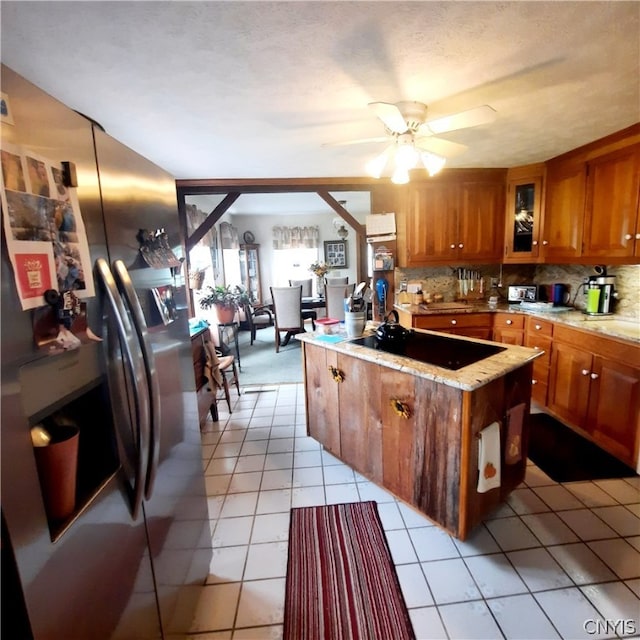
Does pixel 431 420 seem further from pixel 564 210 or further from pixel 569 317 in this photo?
pixel 564 210

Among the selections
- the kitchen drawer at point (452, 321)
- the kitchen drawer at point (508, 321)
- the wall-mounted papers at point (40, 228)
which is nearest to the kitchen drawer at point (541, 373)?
the kitchen drawer at point (508, 321)

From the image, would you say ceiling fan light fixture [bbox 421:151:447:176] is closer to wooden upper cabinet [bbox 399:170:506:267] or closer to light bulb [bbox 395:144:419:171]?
light bulb [bbox 395:144:419:171]

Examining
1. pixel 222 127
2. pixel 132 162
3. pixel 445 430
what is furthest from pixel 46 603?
pixel 222 127

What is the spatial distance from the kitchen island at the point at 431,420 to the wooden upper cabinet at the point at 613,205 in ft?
4.48

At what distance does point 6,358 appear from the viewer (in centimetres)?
56

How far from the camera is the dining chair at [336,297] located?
520 cm

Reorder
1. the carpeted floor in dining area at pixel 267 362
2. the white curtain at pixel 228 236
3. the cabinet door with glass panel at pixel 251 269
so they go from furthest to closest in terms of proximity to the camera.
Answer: the cabinet door with glass panel at pixel 251 269
the white curtain at pixel 228 236
the carpeted floor in dining area at pixel 267 362

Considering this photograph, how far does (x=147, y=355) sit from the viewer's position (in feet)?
2.90

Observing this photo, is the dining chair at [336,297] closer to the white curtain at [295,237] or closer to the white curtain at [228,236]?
the white curtain at [228,236]

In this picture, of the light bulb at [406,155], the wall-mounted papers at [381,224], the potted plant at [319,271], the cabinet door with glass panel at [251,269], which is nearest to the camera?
the light bulb at [406,155]

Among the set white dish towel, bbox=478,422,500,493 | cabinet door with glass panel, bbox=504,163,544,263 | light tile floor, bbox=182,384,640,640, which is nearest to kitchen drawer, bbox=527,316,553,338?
cabinet door with glass panel, bbox=504,163,544,263

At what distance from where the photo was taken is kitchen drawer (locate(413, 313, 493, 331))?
10.6 feet

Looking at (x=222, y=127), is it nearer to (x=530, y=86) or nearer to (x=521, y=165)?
(x=530, y=86)

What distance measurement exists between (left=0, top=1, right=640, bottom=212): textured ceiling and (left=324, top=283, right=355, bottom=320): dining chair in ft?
9.75
